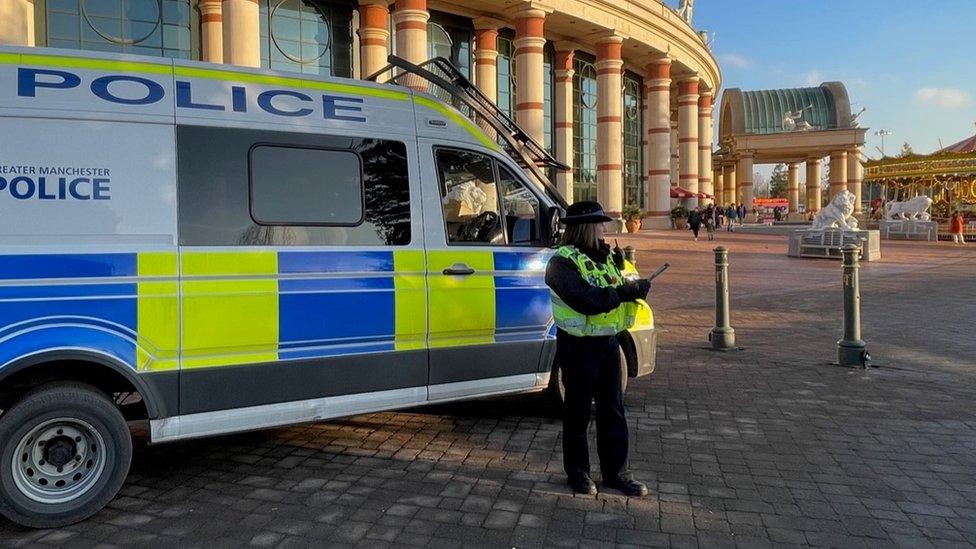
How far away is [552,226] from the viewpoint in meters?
5.14

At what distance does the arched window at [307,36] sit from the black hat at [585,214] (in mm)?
23605

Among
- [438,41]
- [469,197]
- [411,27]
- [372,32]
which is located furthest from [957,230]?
[469,197]

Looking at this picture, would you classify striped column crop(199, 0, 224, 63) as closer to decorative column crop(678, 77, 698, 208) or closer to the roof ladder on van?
the roof ladder on van

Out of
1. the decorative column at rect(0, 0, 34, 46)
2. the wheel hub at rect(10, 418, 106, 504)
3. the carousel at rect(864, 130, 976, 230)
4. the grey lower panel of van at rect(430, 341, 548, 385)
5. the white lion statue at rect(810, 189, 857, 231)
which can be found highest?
the decorative column at rect(0, 0, 34, 46)

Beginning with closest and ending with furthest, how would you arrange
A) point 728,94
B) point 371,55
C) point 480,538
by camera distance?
point 480,538, point 371,55, point 728,94

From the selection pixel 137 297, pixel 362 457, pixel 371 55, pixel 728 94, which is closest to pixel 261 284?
pixel 137 297

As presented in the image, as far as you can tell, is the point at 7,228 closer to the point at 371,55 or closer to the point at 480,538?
the point at 480,538

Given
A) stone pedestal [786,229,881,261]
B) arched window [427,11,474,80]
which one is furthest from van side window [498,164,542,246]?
arched window [427,11,474,80]

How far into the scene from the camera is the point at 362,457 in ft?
15.7

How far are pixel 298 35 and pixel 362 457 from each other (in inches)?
982

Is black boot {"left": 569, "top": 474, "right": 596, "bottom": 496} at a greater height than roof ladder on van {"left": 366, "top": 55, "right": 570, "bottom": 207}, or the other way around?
roof ladder on van {"left": 366, "top": 55, "right": 570, "bottom": 207}

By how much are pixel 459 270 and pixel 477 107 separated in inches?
55.0

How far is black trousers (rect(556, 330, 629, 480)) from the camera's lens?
3949mm

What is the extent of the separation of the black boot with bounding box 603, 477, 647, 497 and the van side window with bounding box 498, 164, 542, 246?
1.74 m
